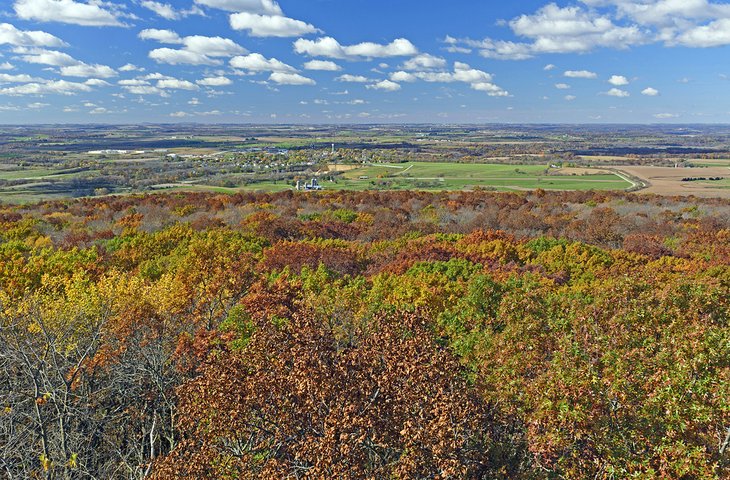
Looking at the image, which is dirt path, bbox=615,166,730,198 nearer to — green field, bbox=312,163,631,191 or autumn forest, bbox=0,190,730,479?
green field, bbox=312,163,631,191

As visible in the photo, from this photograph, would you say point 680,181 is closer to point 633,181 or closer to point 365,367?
point 633,181

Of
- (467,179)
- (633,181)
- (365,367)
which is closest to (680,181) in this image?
(633,181)

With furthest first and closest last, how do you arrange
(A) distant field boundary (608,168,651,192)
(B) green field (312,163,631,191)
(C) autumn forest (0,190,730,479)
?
1. (B) green field (312,163,631,191)
2. (A) distant field boundary (608,168,651,192)
3. (C) autumn forest (0,190,730,479)

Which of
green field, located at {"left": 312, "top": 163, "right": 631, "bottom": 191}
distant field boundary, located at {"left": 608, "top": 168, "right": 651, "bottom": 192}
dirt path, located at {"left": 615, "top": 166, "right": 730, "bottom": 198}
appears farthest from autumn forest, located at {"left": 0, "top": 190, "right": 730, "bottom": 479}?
green field, located at {"left": 312, "top": 163, "right": 631, "bottom": 191}

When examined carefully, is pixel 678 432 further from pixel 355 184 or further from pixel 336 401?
pixel 355 184

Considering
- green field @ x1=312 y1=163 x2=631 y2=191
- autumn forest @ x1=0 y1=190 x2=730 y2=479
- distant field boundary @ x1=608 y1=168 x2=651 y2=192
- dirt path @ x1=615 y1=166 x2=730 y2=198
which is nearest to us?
autumn forest @ x1=0 y1=190 x2=730 y2=479
